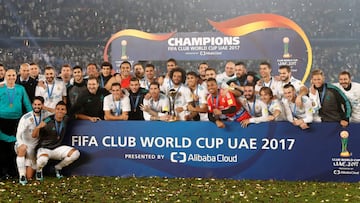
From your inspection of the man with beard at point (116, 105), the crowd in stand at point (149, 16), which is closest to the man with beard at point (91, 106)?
the man with beard at point (116, 105)

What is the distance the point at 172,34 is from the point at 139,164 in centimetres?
781

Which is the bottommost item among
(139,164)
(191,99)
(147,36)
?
(139,164)

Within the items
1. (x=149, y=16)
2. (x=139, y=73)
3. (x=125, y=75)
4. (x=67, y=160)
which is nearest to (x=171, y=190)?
(x=67, y=160)

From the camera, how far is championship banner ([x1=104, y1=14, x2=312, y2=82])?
566 inches

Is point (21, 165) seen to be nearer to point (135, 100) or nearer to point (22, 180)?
point (22, 180)

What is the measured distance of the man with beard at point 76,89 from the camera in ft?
27.2

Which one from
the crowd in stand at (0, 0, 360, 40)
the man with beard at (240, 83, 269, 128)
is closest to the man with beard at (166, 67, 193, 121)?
the man with beard at (240, 83, 269, 128)

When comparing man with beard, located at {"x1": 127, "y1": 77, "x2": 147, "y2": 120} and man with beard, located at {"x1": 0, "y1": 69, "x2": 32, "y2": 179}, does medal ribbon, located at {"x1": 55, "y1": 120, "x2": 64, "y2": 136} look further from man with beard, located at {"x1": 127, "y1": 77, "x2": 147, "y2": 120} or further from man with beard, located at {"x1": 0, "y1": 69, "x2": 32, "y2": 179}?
man with beard, located at {"x1": 127, "y1": 77, "x2": 147, "y2": 120}

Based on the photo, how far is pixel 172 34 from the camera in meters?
15.2

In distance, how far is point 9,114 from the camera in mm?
8008

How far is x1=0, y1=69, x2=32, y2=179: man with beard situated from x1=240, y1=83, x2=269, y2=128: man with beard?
3061 mm

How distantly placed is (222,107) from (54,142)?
93.1 inches

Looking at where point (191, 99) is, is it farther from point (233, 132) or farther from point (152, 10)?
point (152, 10)

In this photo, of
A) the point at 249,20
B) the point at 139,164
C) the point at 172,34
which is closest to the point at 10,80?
the point at 139,164
